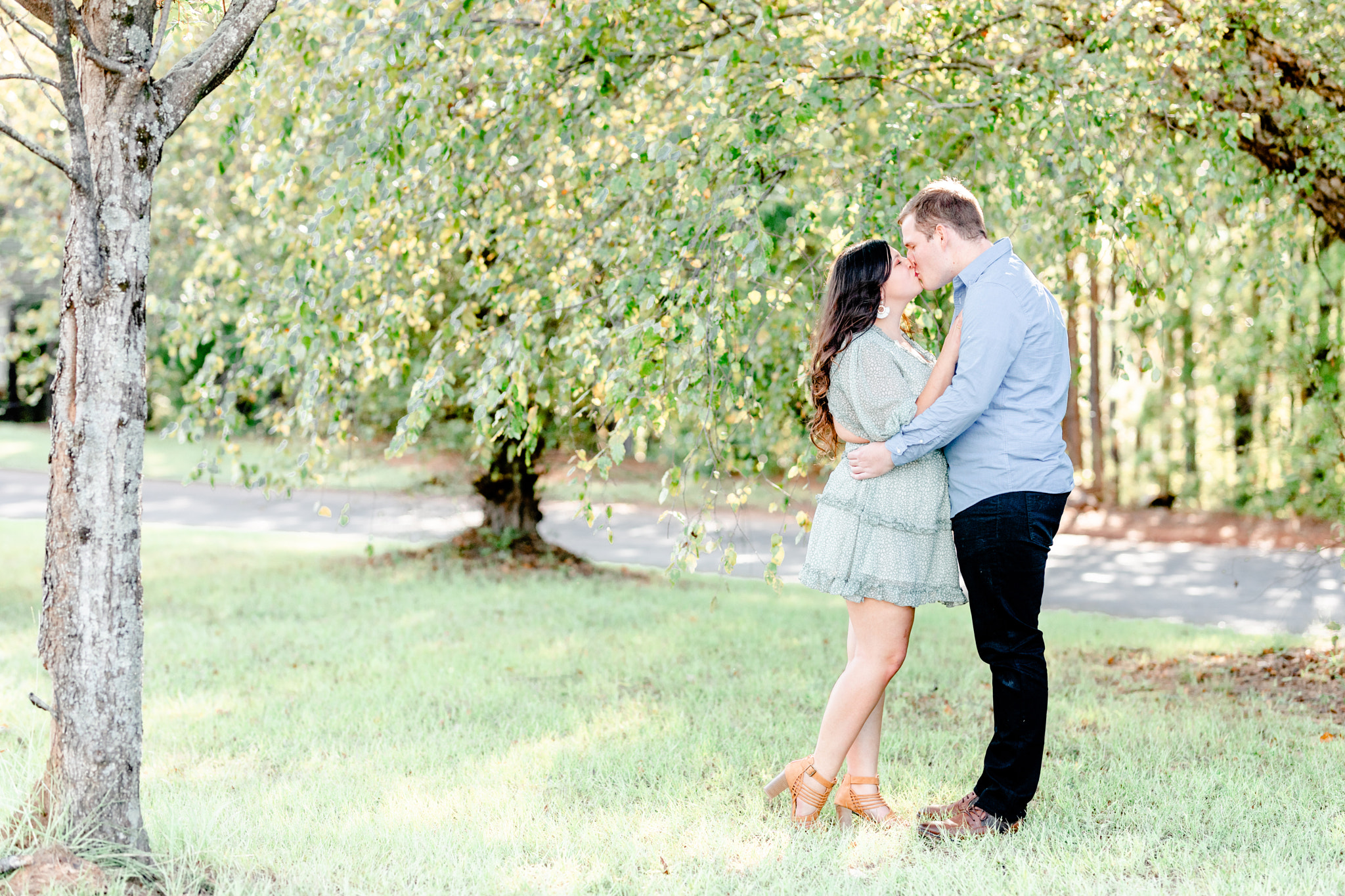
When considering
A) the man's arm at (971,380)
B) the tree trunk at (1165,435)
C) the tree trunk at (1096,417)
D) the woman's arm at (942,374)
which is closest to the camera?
the man's arm at (971,380)

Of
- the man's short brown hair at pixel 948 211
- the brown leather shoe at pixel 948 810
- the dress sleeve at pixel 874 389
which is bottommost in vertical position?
the brown leather shoe at pixel 948 810

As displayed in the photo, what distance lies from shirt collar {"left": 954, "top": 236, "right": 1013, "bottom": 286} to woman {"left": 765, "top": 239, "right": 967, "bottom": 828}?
0.15 m

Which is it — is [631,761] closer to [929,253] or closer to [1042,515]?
[1042,515]

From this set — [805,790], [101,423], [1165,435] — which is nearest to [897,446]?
[805,790]

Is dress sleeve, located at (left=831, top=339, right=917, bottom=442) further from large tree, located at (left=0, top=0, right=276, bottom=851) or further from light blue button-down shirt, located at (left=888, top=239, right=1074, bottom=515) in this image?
large tree, located at (left=0, top=0, right=276, bottom=851)

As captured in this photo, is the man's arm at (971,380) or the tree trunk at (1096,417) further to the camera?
the tree trunk at (1096,417)

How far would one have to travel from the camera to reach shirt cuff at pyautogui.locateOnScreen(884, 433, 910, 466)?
3328 mm

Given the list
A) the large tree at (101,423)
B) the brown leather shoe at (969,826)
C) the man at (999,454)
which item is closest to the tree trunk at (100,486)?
the large tree at (101,423)

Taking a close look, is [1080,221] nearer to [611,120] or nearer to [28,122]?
[611,120]

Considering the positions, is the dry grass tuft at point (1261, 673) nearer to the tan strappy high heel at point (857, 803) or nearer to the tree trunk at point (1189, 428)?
the tan strappy high heel at point (857, 803)

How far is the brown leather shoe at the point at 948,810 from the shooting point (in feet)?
11.6

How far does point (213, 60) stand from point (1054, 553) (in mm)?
13334

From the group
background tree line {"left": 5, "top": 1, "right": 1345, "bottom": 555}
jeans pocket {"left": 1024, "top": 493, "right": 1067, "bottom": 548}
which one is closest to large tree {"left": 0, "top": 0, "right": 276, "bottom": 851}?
background tree line {"left": 5, "top": 1, "right": 1345, "bottom": 555}

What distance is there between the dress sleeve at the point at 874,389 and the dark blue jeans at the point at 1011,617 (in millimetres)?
383
